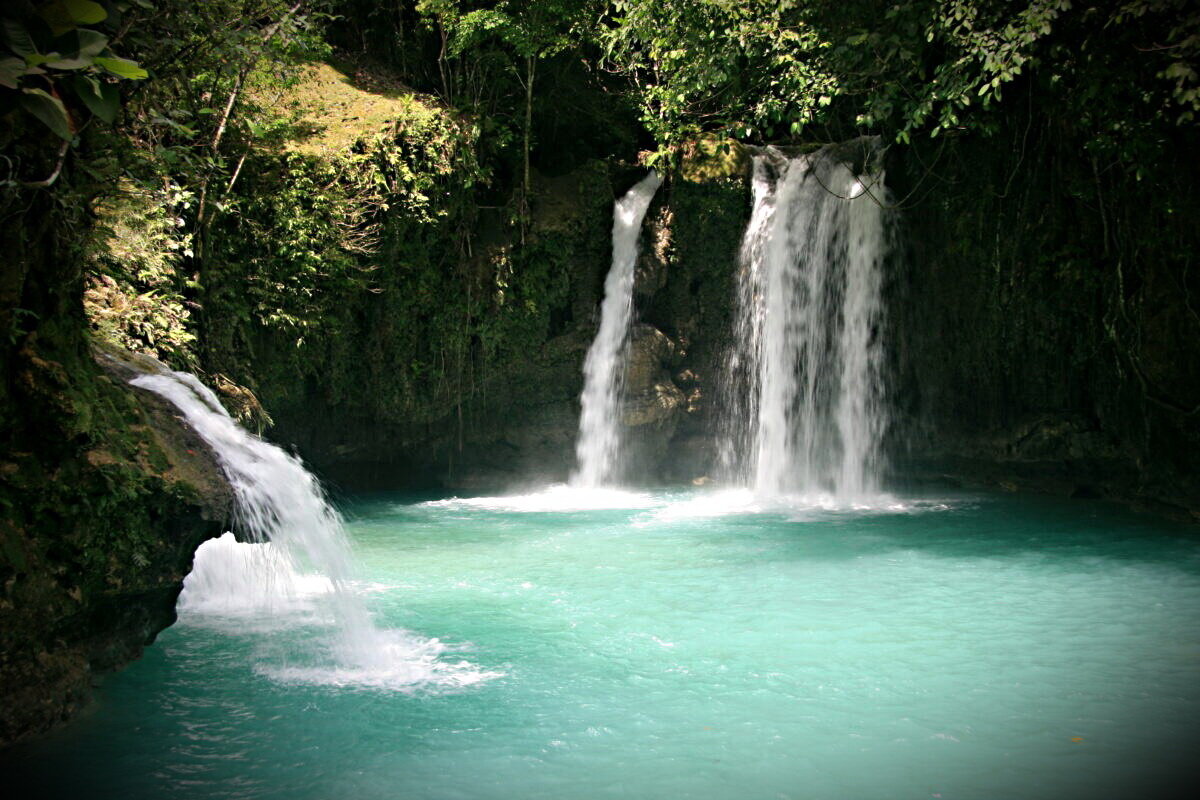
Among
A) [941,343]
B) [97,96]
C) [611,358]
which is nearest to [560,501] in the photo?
[611,358]

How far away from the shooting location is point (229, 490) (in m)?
4.95

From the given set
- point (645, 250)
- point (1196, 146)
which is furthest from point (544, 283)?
point (1196, 146)

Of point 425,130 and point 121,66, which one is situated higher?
point 425,130

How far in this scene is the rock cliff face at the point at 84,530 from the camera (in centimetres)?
405

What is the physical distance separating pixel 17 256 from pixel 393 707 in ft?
9.63

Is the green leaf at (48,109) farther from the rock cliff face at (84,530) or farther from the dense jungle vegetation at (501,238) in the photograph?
the rock cliff face at (84,530)

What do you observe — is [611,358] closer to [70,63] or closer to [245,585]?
[245,585]

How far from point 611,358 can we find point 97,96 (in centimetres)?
1025

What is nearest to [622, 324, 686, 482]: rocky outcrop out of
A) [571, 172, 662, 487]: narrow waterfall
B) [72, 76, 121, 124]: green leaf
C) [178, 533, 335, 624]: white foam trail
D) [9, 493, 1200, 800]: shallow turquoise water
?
[571, 172, 662, 487]: narrow waterfall

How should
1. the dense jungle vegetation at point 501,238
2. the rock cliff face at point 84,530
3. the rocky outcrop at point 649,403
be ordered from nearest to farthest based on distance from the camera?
1. the rock cliff face at point 84,530
2. the dense jungle vegetation at point 501,238
3. the rocky outcrop at point 649,403

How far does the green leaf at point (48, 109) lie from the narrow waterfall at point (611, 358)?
10414 mm

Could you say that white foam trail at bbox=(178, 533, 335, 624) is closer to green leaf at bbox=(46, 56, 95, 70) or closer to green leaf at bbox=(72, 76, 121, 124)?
green leaf at bbox=(72, 76, 121, 124)

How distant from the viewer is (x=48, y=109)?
3.46 metres

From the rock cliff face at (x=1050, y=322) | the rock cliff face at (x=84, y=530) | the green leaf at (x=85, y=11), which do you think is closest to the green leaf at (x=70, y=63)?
the green leaf at (x=85, y=11)
